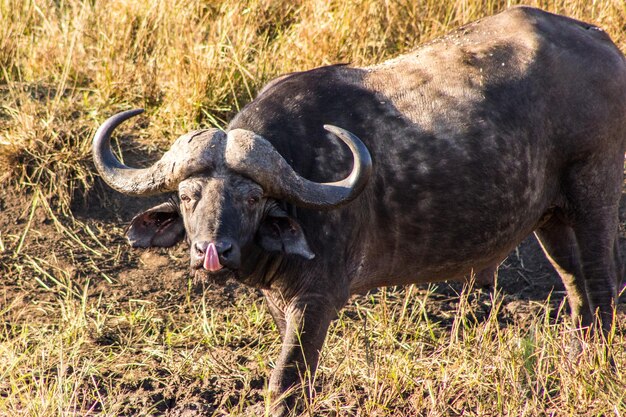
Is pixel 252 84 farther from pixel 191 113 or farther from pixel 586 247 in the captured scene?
pixel 586 247

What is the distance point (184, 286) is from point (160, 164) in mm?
1774

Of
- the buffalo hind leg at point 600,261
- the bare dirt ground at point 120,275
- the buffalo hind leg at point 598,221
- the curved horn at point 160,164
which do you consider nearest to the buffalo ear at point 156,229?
the curved horn at point 160,164

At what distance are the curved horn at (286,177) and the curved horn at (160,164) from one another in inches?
4.4

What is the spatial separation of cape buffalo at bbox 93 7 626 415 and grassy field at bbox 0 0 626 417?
41 centimetres

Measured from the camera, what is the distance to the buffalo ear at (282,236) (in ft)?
15.2

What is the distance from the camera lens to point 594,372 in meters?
4.63

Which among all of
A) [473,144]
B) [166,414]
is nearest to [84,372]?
[166,414]

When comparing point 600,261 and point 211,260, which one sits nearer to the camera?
point 211,260

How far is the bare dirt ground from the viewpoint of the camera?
6.26m

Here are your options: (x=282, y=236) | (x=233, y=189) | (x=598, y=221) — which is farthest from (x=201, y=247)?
(x=598, y=221)

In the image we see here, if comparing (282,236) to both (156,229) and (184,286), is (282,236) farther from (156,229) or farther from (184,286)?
(184,286)

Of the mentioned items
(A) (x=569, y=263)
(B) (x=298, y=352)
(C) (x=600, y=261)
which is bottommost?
(A) (x=569, y=263)

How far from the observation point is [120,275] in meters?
6.46

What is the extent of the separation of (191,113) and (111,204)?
87 cm
